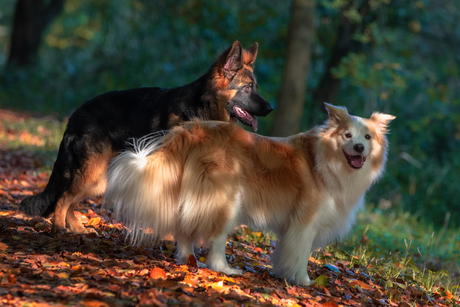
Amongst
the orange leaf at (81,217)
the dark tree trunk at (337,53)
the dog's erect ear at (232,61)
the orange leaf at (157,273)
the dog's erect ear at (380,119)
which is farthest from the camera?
the dark tree trunk at (337,53)

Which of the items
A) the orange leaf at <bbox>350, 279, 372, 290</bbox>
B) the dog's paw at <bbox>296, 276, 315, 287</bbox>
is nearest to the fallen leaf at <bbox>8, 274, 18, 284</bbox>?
the dog's paw at <bbox>296, 276, 315, 287</bbox>

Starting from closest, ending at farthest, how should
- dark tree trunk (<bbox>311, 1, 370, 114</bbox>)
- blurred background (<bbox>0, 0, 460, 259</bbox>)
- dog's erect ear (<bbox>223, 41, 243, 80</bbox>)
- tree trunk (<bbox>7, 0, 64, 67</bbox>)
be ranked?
dog's erect ear (<bbox>223, 41, 243, 80</bbox>)
blurred background (<bbox>0, 0, 460, 259</bbox>)
dark tree trunk (<bbox>311, 1, 370, 114</bbox>)
tree trunk (<bbox>7, 0, 64, 67</bbox>)

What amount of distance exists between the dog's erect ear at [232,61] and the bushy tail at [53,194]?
191 centimetres

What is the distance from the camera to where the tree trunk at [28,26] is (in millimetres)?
18781

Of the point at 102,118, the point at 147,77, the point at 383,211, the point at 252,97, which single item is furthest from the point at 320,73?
the point at 102,118

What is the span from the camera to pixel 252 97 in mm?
5555

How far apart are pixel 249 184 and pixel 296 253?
2.38 ft

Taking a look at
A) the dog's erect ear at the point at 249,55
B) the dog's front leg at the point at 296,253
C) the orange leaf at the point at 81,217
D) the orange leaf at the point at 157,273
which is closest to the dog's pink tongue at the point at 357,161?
the dog's front leg at the point at 296,253

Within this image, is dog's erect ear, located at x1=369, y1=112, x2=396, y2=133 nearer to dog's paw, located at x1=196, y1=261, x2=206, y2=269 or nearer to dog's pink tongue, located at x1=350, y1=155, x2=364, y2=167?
dog's pink tongue, located at x1=350, y1=155, x2=364, y2=167

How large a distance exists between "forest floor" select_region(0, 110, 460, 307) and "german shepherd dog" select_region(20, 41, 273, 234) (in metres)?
0.39

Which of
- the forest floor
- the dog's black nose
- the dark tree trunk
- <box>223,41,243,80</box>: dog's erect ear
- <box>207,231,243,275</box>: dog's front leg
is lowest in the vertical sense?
the forest floor

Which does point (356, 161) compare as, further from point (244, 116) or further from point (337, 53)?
point (337, 53)

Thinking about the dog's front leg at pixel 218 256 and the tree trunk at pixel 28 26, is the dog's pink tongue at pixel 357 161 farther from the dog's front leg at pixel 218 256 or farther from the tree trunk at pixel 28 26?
the tree trunk at pixel 28 26

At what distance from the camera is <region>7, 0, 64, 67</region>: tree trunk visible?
18781 millimetres
